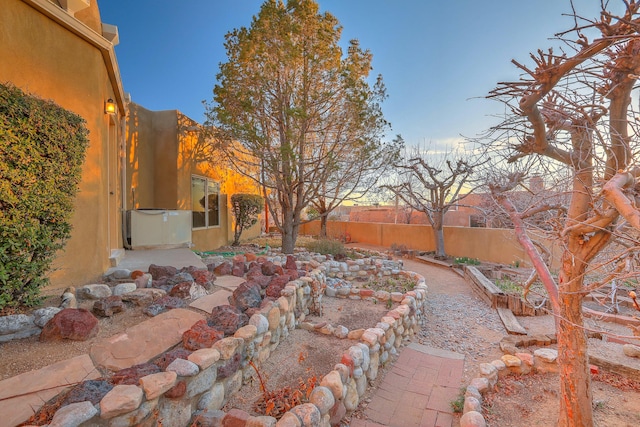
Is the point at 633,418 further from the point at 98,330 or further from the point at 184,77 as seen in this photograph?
the point at 184,77

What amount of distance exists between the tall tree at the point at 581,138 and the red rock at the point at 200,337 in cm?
262

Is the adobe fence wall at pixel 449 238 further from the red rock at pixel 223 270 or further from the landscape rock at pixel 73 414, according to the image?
the landscape rock at pixel 73 414

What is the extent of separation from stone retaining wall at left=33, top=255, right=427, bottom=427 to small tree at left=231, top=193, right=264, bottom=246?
23.6ft

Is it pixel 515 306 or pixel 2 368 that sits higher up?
pixel 2 368

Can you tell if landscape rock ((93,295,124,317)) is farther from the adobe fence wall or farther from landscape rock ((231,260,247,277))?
the adobe fence wall

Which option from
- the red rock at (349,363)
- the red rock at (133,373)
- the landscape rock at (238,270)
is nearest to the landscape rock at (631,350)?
the red rock at (349,363)

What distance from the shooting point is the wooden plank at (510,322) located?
15.2 ft

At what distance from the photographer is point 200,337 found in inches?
102

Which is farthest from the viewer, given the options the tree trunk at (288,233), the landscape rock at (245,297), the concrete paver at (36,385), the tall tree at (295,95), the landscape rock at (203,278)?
the tree trunk at (288,233)

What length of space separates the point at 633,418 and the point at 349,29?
335 inches

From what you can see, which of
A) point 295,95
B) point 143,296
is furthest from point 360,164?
point 143,296

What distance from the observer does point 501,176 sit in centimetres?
337

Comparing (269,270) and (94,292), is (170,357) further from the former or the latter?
(269,270)

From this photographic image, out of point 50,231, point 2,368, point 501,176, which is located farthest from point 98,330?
point 501,176
